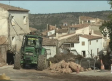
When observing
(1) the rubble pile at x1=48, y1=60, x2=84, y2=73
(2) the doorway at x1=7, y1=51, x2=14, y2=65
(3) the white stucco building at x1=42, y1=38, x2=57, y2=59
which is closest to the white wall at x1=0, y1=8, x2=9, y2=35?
(2) the doorway at x1=7, y1=51, x2=14, y2=65

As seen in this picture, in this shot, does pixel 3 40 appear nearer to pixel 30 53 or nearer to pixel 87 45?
pixel 30 53

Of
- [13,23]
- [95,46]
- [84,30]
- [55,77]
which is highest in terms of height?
[84,30]

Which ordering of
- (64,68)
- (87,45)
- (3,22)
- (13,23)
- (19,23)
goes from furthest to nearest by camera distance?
(87,45)
(19,23)
(13,23)
(3,22)
(64,68)

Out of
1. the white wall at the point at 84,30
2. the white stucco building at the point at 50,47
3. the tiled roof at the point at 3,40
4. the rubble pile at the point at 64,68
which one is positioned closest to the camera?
the rubble pile at the point at 64,68

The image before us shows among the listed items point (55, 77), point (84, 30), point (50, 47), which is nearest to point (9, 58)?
point (55, 77)

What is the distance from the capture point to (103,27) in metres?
31.7

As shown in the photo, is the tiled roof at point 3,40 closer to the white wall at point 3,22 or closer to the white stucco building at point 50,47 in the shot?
the white wall at point 3,22

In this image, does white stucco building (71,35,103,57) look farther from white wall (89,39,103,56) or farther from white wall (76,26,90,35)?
white wall (76,26,90,35)

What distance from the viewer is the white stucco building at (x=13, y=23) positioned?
35.7 meters

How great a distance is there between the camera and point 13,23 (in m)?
37.1

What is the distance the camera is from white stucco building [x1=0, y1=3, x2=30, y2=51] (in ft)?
117

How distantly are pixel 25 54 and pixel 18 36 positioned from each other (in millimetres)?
12385

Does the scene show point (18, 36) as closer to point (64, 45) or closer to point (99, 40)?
point (64, 45)

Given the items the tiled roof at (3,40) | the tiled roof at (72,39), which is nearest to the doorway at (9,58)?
the tiled roof at (3,40)
